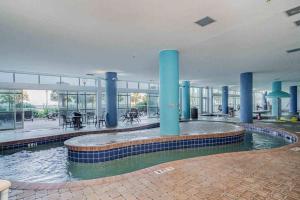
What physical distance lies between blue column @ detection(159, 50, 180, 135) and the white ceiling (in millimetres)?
428

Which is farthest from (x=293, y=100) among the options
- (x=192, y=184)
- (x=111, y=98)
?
(x=192, y=184)

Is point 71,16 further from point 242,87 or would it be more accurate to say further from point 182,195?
point 242,87

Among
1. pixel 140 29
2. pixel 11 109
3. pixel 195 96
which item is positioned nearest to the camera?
pixel 140 29

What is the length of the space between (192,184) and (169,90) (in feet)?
12.6

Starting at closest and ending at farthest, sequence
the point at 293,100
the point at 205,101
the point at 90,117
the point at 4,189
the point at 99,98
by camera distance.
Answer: the point at 4,189 → the point at 90,117 → the point at 99,98 → the point at 293,100 → the point at 205,101

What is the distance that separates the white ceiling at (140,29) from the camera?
3262 mm

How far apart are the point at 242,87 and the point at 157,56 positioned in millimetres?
6818

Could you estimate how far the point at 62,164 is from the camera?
439 cm

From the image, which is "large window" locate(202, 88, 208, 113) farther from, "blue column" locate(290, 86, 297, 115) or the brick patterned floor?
the brick patterned floor

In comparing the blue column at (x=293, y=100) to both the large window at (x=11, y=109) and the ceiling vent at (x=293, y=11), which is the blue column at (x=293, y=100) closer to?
the ceiling vent at (x=293, y=11)

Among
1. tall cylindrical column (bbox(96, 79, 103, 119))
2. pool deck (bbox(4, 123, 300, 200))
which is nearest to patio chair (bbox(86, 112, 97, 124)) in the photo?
tall cylindrical column (bbox(96, 79, 103, 119))

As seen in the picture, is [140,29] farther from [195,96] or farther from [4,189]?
[195,96]

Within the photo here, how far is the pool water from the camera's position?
143 inches

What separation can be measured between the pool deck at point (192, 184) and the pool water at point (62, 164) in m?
0.99
